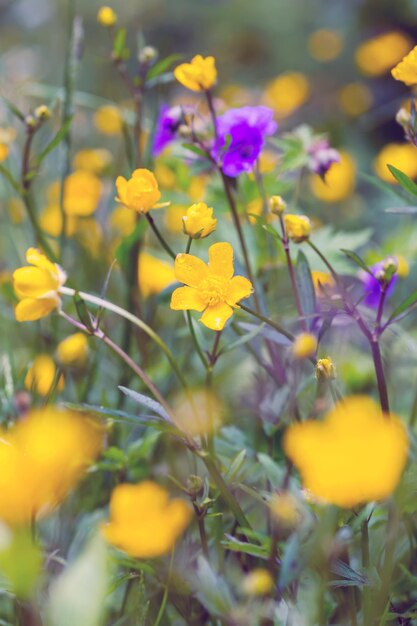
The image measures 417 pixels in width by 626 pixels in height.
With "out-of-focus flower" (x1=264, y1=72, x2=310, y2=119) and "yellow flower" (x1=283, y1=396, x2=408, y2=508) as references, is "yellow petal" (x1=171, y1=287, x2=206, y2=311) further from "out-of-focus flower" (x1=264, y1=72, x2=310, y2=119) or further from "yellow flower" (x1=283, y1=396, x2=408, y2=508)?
"out-of-focus flower" (x1=264, y1=72, x2=310, y2=119)

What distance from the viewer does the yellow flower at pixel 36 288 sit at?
1.71ft

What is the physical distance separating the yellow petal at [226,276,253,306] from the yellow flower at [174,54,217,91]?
0.69 ft

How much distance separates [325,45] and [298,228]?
6.38 ft

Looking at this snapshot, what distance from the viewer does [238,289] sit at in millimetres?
544

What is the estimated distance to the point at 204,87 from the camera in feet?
2.17

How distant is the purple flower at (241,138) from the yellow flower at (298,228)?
120 mm

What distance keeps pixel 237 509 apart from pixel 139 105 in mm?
494

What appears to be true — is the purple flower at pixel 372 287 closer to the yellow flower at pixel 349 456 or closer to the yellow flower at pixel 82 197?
the yellow flower at pixel 349 456

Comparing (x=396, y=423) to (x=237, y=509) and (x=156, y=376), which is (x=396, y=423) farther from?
(x=156, y=376)

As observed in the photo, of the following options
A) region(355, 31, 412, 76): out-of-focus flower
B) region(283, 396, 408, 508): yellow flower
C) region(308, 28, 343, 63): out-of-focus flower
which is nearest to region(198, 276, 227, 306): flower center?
region(283, 396, 408, 508): yellow flower

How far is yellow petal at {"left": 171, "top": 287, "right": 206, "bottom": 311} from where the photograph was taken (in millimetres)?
542

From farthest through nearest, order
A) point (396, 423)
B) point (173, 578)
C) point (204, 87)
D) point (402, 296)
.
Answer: point (402, 296), point (204, 87), point (173, 578), point (396, 423)

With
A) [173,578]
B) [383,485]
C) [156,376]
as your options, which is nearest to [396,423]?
[383,485]

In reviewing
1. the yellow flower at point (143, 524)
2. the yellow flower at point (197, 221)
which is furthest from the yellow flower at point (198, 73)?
the yellow flower at point (143, 524)
